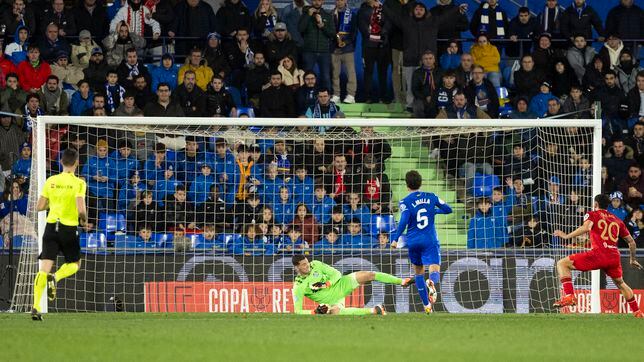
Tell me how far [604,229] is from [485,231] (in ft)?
12.4

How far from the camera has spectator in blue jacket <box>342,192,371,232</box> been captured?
20.0 m

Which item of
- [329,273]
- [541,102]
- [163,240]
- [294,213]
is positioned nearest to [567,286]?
[329,273]

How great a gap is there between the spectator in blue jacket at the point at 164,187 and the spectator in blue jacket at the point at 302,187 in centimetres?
183

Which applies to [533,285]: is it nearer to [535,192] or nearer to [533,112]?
[535,192]

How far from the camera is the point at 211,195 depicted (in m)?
20.3

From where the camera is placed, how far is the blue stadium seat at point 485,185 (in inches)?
810

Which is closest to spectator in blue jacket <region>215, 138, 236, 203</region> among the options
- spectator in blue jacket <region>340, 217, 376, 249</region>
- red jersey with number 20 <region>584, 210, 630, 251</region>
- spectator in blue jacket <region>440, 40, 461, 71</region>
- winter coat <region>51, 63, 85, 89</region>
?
spectator in blue jacket <region>340, 217, 376, 249</region>

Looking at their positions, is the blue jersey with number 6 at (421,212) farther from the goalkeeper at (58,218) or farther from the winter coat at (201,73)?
the winter coat at (201,73)

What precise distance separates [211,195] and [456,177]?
13.2ft

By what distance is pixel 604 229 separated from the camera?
1636cm

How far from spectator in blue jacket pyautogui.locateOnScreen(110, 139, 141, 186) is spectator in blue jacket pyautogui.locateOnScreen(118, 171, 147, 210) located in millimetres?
82

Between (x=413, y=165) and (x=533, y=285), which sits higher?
(x=413, y=165)

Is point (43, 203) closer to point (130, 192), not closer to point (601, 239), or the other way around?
point (130, 192)

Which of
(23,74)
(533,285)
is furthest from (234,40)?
(533,285)
